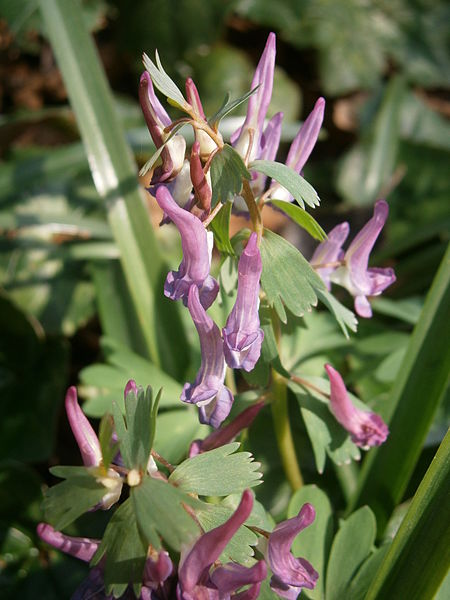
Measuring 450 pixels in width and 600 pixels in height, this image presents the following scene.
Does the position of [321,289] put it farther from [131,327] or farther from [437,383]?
[131,327]

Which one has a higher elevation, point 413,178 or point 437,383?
point 413,178

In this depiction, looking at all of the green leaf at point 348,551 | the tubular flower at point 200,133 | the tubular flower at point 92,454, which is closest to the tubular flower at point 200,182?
the tubular flower at point 200,133

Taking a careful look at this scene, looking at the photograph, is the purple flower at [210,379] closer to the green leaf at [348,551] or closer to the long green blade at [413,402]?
the green leaf at [348,551]

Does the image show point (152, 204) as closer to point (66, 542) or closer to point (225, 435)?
point (225, 435)

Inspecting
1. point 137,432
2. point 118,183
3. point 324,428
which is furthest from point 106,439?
point 118,183

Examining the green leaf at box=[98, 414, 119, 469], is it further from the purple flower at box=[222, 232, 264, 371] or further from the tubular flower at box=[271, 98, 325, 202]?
the tubular flower at box=[271, 98, 325, 202]

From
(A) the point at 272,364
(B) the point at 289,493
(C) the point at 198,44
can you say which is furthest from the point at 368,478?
(C) the point at 198,44
